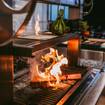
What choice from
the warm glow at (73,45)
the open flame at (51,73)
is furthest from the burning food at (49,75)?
the warm glow at (73,45)

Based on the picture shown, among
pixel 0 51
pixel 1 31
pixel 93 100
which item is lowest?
pixel 93 100

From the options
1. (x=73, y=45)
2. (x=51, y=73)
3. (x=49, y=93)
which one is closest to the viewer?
(x=49, y=93)

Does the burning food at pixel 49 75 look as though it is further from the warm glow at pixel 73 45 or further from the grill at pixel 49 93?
the warm glow at pixel 73 45

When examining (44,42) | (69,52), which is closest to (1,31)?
(44,42)

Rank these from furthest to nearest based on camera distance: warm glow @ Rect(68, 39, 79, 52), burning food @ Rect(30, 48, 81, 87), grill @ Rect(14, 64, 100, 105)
→ warm glow @ Rect(68, 39, 79, 52)
burning food @ Rect(30, 48, 81, 87)
grill @ Rect(14, 64, 100, 105)

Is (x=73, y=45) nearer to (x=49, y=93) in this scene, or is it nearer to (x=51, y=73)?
(x=51, y=73)

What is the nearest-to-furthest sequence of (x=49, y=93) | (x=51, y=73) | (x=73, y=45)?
(x=49, y=93)
(x=51, y=73)
(x=73, y=45)

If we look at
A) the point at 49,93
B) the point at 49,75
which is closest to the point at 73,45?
the point at 49,75

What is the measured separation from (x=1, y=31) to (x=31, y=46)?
195mm

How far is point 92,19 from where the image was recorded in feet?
14.1

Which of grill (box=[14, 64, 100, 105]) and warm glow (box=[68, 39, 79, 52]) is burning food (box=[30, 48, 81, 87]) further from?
warm glow (box=[68, 39, 79, 52])

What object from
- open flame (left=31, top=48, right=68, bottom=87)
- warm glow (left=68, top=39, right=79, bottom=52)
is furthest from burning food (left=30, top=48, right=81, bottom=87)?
warm glow (left=68, top=39, right=79, bottom=52)

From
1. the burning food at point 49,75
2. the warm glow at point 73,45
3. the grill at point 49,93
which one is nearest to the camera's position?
the grill at point 49,93

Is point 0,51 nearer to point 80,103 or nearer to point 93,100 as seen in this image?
point 80,103
